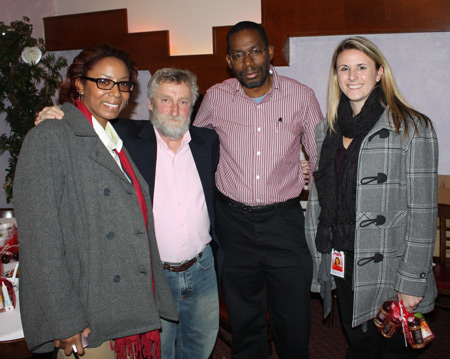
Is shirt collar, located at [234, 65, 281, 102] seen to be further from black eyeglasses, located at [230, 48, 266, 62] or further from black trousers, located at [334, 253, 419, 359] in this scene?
black trousers, located at [334, 253, 419, 359]

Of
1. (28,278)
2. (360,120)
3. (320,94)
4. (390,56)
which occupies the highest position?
(390,56)

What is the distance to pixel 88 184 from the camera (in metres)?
1.59

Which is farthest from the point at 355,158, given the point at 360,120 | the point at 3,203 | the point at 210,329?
the point at 3,203

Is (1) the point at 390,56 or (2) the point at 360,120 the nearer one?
(2) the point at 360,120

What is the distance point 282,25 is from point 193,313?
8.08 feet

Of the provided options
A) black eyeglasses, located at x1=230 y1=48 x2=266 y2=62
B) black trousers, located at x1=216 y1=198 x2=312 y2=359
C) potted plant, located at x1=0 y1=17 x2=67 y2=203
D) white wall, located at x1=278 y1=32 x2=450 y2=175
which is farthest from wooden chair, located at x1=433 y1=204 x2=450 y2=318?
potted plant, located at x1=0 y1=17 x2=67 y2=203

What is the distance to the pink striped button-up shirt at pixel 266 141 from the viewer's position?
2.36 metres

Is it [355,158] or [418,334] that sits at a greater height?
[355,158]

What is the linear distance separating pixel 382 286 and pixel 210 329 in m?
0.94

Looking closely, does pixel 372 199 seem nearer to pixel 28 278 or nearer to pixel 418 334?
pixel 418 334

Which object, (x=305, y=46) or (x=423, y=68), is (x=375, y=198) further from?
(x=305, y=46)

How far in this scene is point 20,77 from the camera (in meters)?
3.99

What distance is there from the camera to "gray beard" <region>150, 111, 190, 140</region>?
214 cm

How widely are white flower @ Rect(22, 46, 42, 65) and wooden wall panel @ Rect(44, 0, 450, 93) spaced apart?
0.46 meters
